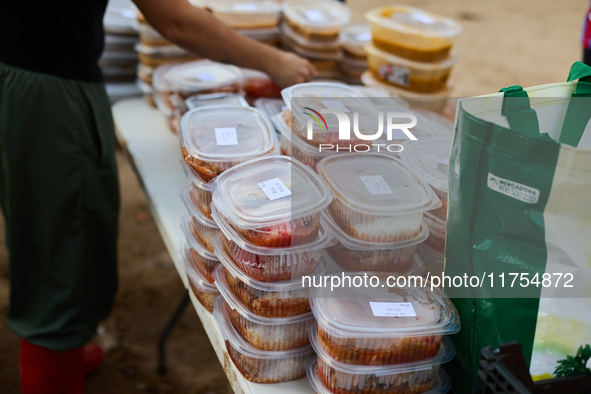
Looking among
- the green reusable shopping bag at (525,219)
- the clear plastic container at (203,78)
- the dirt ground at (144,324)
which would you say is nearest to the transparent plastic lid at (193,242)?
the green reusable shopping bag at (525,219)

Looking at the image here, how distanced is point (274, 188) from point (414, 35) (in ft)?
4.05

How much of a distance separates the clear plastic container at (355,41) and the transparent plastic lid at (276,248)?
148 cm

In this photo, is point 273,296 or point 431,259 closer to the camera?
point 273,296

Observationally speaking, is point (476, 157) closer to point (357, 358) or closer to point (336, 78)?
point (357, 358)

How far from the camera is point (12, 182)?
1.54 metres

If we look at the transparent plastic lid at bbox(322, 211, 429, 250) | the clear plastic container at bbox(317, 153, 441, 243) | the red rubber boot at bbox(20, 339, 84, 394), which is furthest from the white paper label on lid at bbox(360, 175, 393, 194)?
the red rubber boot at bbox(20, 339, 84, 394)

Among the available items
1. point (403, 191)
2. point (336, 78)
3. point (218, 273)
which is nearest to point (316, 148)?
point (403, 191)

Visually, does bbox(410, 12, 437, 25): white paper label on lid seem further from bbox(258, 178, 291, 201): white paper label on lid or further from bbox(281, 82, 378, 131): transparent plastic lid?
bbox(258, 178, 291, 201): white paper label on lid

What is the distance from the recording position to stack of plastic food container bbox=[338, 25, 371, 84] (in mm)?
2354

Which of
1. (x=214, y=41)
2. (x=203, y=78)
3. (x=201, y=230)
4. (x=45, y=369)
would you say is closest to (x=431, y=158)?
(x=201, y=230)

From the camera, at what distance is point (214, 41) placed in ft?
5.10

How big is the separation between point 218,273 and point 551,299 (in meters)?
0.66

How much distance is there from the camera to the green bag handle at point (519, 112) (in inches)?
36.1

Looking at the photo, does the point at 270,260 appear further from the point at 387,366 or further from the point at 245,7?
the point at 245,7
